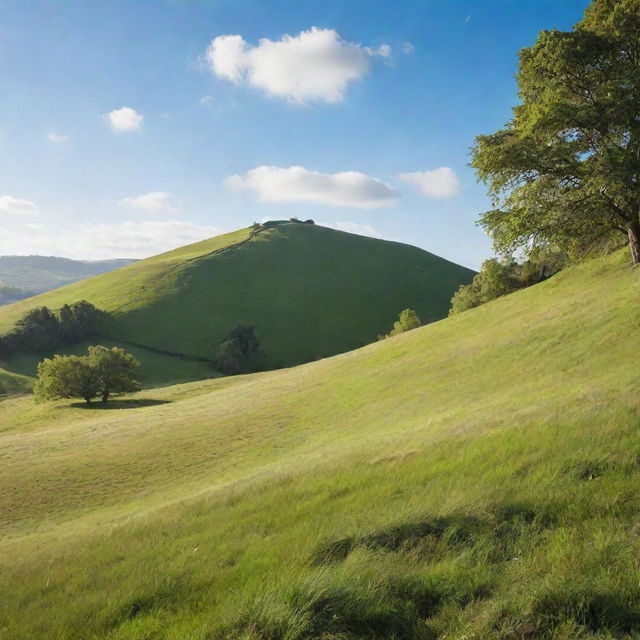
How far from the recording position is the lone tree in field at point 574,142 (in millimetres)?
23781

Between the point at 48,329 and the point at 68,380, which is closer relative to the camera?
the point at 68,380

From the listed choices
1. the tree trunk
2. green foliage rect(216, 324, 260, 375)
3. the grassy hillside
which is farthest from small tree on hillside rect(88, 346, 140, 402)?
the tree trunk

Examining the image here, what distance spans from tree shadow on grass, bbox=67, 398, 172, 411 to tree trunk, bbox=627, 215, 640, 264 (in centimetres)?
4483

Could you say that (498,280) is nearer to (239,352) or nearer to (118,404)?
(118,404)

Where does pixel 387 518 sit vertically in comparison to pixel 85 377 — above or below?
above

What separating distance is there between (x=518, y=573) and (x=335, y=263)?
156924 mm

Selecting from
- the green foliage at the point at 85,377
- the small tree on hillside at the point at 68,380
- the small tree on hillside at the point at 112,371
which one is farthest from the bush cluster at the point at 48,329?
the small tree on hillside at the point at 112,371

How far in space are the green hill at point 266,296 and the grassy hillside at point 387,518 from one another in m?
69.0

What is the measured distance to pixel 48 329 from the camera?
99562 millimetres

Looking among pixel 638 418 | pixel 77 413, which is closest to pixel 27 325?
pixel 77 413

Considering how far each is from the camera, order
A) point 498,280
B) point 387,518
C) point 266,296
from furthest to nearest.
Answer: point 266,296 → point 498,280 → point 387,518

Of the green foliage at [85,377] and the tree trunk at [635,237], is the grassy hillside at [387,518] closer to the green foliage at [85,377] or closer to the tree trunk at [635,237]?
the tree trunk at [635,237]

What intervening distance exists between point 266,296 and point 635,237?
111922mm

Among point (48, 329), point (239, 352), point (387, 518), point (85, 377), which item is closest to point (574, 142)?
point (387, 518)
